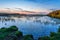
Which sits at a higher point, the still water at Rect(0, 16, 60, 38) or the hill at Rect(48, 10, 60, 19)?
the hill at Rect(48, 10, 60, 19)

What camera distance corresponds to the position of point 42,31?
559 cm

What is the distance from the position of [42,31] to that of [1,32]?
1.33 metres

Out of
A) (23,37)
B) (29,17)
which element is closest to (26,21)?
(29,17)

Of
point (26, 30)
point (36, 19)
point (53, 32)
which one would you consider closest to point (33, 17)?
point (36, 19)

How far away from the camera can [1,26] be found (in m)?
5.77

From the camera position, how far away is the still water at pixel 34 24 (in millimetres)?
5594

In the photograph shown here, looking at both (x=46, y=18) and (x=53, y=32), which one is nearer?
(x=53, y=32)

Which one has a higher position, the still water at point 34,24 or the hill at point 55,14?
the hill at point 55,14

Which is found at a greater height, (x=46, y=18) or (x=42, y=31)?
(x=46, y=18)

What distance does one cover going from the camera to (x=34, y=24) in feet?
18.5

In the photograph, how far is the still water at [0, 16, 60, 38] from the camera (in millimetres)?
5594

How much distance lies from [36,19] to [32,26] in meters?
0.27

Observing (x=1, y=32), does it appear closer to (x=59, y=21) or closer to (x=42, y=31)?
(x=42, y=31)

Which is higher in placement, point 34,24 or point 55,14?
point 55,14
